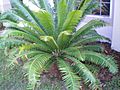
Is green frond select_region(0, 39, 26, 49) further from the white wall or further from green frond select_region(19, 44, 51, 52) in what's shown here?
the white wall

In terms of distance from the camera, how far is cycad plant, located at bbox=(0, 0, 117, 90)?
4398 mm

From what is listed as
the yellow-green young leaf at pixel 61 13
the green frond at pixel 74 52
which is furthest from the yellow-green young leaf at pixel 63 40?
the yellow-green young leaf at pixel 61 13

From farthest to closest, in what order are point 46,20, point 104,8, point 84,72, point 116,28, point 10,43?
point 104,8 → point 116,28 → point 10,43 → point 46,20 → point 84,72

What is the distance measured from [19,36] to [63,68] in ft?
3.87

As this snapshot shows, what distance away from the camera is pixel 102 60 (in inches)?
177

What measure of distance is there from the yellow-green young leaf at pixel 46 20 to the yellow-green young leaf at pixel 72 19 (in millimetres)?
258

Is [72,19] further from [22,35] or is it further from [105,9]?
[105,9]

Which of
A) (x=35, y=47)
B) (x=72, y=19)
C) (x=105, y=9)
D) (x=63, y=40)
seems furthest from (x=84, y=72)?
(x=105, y=9)

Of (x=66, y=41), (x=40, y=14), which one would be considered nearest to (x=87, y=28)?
(x=66, y=41)

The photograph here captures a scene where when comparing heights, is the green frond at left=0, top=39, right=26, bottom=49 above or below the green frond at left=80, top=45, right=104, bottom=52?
above

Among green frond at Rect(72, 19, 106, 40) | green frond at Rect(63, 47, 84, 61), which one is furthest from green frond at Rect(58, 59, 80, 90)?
green frond at Rect(72, 19, 106, 40)

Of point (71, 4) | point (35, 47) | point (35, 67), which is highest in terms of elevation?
point (71, 4)

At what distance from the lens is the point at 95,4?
5.29 metres

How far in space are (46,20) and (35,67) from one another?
923mm
